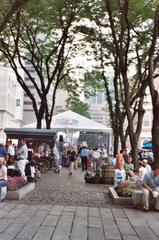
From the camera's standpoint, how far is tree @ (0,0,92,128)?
29656mm

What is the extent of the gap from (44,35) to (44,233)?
24657mm

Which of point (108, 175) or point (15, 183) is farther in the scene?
point (108, 175)

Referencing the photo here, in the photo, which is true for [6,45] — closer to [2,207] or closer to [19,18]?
[19,18]

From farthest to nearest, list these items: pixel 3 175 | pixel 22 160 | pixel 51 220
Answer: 1. pixel 22 160
2. pixel 3 175
3. pixel 51 220

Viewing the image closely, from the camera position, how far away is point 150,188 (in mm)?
14750

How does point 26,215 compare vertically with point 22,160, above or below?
below

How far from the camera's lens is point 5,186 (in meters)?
15.5

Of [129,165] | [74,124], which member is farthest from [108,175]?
[74,124]

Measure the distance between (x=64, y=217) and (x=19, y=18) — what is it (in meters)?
18.8

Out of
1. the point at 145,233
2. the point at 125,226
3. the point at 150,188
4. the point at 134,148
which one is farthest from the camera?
the point at 134,148

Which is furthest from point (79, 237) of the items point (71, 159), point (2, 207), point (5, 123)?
point (5, 123)

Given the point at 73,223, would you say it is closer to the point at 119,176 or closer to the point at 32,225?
the point at 32,225

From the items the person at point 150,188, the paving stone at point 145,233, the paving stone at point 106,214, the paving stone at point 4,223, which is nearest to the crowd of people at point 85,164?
the person at point 150,188

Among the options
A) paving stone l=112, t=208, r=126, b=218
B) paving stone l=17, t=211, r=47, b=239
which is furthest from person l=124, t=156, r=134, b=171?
paving stone l=17, t=211, r=47, b=239
